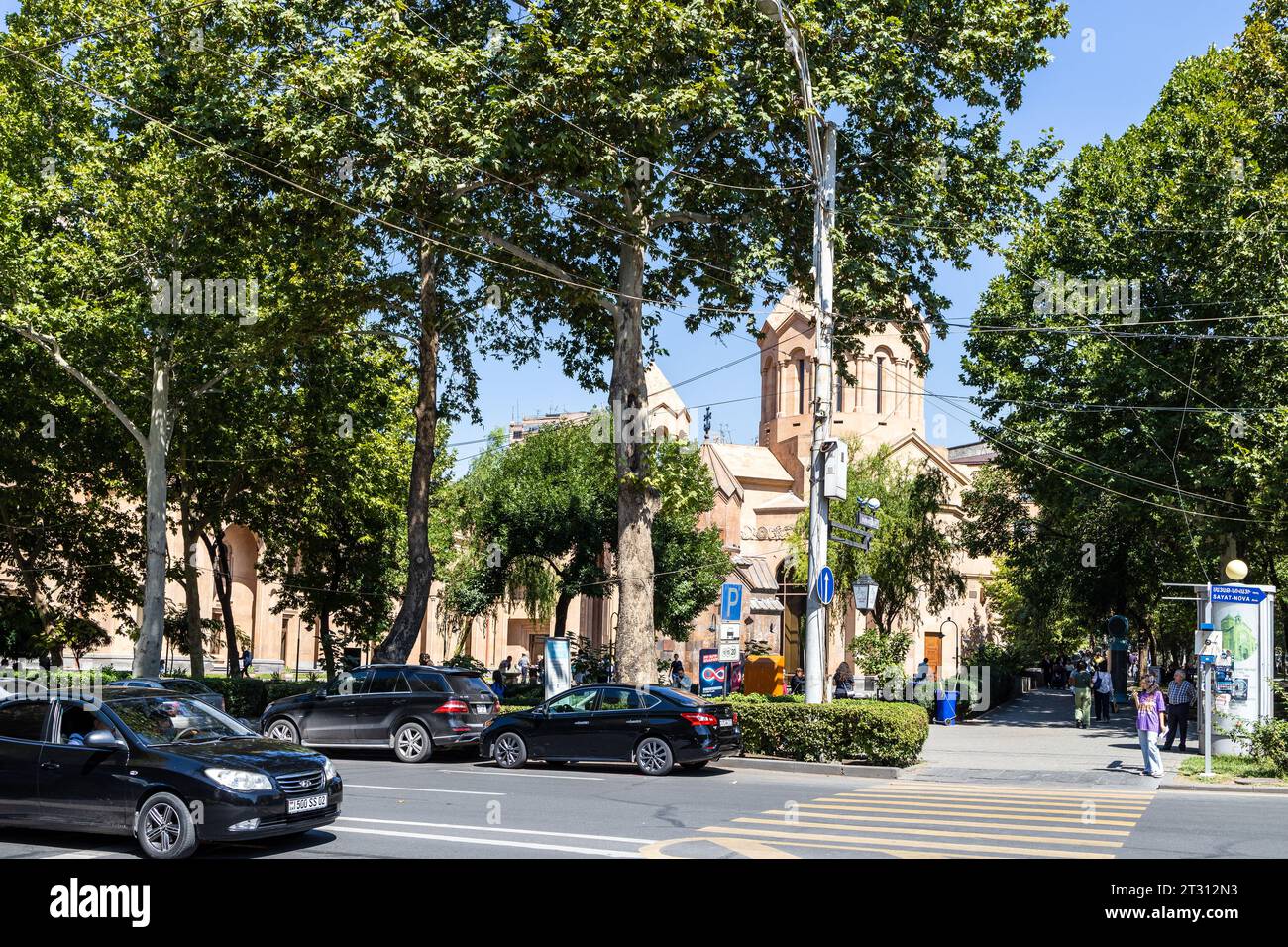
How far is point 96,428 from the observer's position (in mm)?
33125

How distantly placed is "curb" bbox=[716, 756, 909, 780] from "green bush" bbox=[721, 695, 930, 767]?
0.25 m

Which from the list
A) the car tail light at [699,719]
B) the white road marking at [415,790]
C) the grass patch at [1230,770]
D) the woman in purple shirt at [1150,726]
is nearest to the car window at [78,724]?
the white road marking at [415,790]

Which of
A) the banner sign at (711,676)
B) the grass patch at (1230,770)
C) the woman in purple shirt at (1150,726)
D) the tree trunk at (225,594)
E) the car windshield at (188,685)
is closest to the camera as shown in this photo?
the grass patch at (1230,770)

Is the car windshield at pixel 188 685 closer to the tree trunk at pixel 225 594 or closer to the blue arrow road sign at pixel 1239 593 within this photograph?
the tree trunk at pixel 225 594

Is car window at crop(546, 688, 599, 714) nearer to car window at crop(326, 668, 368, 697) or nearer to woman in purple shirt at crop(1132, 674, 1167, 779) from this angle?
car window at crop(326, 668, 368, 697)

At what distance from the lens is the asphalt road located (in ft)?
35.1

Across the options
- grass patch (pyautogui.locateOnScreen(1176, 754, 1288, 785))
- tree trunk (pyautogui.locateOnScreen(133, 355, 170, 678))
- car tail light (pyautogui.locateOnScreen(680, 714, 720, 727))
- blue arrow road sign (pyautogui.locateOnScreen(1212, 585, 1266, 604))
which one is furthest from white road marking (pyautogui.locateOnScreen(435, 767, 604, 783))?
tree trunk (pyautogui.locateOnScreen(133, 355, 170, 678))

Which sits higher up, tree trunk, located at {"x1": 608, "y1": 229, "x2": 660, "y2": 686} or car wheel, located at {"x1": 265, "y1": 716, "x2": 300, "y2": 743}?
tree trunk, located at {"x1": 608, "y1": 229, "x2": 660, "y2": 686}

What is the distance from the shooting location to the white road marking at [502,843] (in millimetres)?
10430

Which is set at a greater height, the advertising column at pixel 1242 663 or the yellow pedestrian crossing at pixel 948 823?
the advertising column at pixel 1242 663

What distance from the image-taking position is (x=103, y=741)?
1048 centimetres

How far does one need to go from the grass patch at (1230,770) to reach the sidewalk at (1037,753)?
0.43 m

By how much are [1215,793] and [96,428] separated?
29941 millimetres

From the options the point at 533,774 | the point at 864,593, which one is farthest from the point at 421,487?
the point at 864,593
